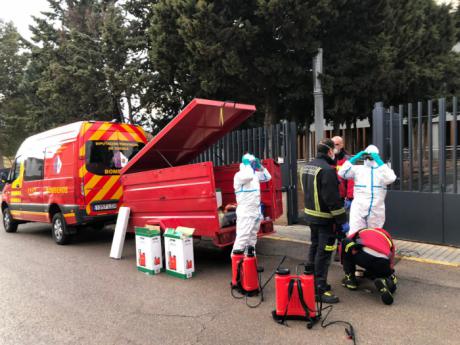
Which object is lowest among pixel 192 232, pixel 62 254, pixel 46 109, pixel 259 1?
pixel 62 254

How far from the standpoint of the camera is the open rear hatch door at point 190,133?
5.58 metres

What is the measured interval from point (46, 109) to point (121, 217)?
15673 mm

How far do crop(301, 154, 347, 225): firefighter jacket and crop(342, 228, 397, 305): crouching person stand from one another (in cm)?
32

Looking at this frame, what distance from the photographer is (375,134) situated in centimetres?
701

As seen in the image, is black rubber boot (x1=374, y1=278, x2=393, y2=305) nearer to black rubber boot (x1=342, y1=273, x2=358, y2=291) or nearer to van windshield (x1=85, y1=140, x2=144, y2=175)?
black rubber boot (x1=342, y1=273, x2=358, y2=291)

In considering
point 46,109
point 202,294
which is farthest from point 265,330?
point 46,109

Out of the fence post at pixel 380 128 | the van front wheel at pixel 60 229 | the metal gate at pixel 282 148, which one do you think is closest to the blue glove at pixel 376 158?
the fence post at pixel 380 128

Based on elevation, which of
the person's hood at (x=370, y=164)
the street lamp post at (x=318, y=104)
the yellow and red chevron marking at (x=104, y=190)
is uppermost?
the street lamp post at (x=318, y=104)

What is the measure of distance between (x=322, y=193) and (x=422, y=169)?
3266mm

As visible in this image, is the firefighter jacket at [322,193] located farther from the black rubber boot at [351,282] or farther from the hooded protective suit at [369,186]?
the black rubber boot at [351,282]

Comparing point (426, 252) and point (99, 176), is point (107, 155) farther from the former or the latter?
point (426, 252)

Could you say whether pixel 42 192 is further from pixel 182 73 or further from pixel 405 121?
pixel 405 121

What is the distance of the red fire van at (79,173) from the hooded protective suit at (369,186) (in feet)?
16.1

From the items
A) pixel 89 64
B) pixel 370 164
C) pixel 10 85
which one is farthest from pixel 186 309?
pixel 10 85
